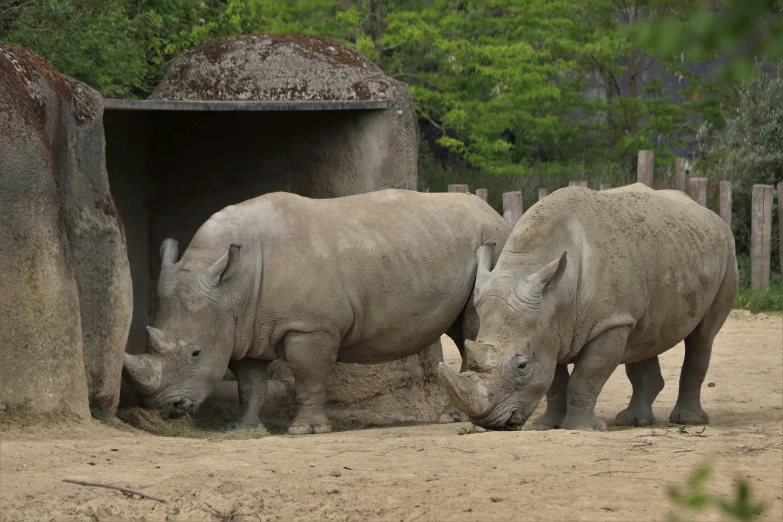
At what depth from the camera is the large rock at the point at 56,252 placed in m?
6.32

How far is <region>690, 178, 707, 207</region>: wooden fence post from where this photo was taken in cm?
1534

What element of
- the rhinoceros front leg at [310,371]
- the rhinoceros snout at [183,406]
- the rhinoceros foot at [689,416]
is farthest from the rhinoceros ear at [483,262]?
the rhinoceros snout at [183,406]

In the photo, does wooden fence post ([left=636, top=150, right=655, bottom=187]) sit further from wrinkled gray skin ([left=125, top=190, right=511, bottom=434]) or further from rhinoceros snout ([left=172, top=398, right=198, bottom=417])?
rhinoceros snout ([left=172, top=398, right=198, bottom=417])

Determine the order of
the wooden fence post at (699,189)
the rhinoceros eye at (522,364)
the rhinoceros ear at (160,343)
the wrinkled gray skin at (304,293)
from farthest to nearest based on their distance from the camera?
the wooden fence post at (699,189)
the wrinkled gray skin at (304,293)
the rhinoceros ear at (160,343)
the rhinoceros eye at (522,364)

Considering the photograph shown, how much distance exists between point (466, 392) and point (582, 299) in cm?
110

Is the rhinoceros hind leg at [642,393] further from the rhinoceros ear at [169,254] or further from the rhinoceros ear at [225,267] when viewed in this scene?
the rhinoceros ear at [169,254]

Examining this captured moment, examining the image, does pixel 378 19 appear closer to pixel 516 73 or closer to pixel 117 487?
pixel 516 73

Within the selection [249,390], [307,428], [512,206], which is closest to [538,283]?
[307,428]

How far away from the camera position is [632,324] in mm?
7523

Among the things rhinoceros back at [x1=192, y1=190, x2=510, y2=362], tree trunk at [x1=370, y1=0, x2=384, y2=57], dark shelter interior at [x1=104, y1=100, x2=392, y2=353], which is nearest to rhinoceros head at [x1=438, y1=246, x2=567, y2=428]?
rhinoceros back at [x1=192, y1=190, x2=510, y2=362]

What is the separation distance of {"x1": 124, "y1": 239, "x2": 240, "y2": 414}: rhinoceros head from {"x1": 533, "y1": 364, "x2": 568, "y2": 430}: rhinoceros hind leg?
208 centimetres

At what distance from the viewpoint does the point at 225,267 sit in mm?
7703

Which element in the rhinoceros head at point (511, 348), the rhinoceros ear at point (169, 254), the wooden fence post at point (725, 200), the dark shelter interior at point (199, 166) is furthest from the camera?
the wooden fence post at point (725, 200)

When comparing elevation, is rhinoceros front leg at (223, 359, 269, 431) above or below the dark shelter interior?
below
